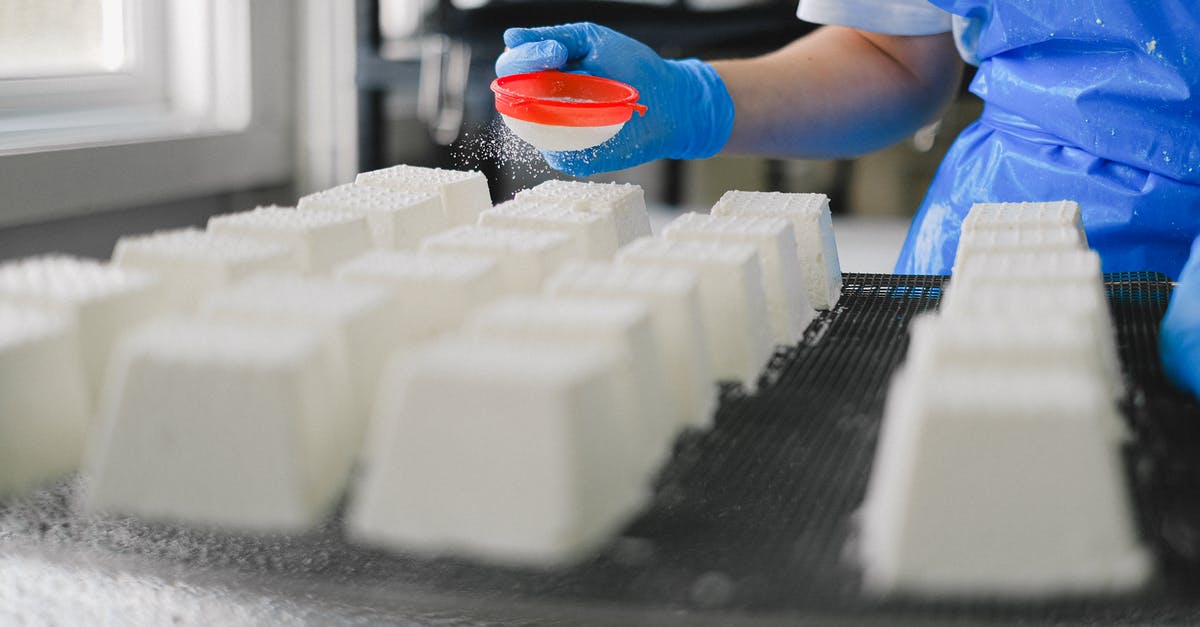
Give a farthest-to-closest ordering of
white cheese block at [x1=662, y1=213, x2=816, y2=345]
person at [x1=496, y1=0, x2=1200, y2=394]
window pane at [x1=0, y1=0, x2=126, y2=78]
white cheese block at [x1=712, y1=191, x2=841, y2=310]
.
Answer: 1. window pane at [x1=0, y1=0, x2=126, y2=78]
2. person at [x1=496, y1=0, x2=1200, y2=394]
3. white cheese block at [x1=712, y1=191, x2=841, y2=310]
4. white cheese block at [x1=662, y1=213, x2=816, y2=345]

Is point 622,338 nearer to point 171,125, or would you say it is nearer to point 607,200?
point 607,200

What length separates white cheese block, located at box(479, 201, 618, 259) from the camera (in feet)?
3.75

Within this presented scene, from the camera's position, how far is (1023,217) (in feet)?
3.94

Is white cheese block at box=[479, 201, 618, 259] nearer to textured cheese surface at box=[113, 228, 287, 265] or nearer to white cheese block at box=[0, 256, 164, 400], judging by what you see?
textured cheese surface at box=[113, 228, 287, 265]

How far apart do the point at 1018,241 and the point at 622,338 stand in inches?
20.8

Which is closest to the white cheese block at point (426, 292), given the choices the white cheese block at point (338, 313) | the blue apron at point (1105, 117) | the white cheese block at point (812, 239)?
the white cheese block at point (338, 313)

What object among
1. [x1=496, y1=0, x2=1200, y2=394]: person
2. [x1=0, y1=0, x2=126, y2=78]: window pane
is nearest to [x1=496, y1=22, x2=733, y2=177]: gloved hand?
[x1=496, y1=0, x2=1200, y2=394]: person

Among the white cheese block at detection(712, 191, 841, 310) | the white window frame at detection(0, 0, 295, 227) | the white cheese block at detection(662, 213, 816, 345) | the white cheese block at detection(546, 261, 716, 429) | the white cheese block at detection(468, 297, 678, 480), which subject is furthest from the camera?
the white window frame at detection(0, 0, 295, 227)

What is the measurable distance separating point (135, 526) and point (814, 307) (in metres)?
0.76

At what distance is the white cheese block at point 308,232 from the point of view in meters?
1.03

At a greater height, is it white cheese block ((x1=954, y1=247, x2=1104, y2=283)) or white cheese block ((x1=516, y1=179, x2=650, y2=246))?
white cheese block ((x1=954, y1=247, x2=1104, y2=283))

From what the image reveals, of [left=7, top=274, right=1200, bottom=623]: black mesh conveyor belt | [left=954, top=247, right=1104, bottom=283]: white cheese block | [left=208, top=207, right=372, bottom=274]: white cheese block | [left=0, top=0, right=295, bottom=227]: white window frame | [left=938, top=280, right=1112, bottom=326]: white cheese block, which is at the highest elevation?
[left=938, top=280, right=1112, bottom=326]: white cheese block

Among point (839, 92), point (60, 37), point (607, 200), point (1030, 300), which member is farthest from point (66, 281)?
point (60, 37)

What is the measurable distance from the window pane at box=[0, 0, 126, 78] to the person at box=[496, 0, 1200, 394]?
4.15 feet
